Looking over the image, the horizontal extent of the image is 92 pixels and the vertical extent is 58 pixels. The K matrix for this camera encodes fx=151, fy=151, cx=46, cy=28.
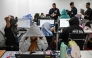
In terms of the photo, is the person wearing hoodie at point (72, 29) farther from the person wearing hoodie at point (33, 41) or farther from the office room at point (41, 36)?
the person wearing hoodie at point (33, 41)

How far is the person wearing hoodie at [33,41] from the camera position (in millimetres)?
2494

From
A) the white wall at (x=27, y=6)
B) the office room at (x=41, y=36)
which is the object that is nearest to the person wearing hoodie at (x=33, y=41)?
the office room at (x=41, y=36)

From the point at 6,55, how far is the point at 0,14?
3808mm

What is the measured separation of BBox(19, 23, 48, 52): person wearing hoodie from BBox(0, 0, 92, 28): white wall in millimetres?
3765

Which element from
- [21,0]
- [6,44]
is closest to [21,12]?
[21,0]

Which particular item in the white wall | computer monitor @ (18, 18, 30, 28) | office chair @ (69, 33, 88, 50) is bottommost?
office chair @ (69, 33, 88, 50)

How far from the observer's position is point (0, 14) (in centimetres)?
597

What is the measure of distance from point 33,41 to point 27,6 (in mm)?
5477

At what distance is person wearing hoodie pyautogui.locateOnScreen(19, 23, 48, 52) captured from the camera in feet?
8.18

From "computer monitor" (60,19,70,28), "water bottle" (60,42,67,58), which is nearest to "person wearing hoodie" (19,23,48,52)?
"water bottle" (60,42,67,58)

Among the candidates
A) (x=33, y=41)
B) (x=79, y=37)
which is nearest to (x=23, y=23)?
(x=79, y=37)

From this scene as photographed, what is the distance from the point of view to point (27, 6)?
7.89 meters

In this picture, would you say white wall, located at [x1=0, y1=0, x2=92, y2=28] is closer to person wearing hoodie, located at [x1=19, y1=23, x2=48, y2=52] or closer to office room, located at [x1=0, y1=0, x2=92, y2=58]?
office room, located at [x1=0, y1=0, x2=92, y2=58]

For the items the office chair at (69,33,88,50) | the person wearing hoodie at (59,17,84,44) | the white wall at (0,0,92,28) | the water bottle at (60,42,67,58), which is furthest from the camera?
the white wall at (0,0,92,28)
